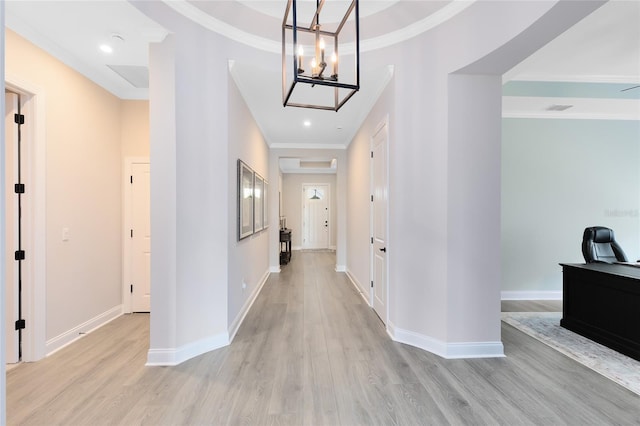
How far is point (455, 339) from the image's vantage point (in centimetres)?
271

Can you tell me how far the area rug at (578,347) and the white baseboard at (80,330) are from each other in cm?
478

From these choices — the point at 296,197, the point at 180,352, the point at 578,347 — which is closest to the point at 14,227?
the point at 180,352

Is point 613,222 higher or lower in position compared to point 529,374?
higher

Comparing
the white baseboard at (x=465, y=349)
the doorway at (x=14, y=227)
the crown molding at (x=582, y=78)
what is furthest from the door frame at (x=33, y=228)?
the crown molding at (x=582, y=78)

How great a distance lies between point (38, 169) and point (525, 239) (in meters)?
6.06

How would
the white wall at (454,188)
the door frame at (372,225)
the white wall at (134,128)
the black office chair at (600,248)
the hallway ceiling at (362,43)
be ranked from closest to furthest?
the hallway ceiling at (362,43) → the white wall at (454,188) → the door frame at (372,225) → the black office chair at (600,248) → the white wall at (134,128)

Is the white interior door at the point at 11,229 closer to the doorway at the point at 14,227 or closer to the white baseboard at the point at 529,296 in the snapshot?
the doorway at the point at 14,227

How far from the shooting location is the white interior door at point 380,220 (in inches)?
134

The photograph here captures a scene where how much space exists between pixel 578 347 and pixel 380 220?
230 centimetres

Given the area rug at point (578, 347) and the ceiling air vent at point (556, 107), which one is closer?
the area rug at point (578, 347)

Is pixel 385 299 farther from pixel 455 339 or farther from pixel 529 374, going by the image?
pixel 529 374

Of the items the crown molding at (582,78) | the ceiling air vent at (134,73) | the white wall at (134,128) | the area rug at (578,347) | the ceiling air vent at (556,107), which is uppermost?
the crown molding at (582,78)

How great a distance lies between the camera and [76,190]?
3.05m

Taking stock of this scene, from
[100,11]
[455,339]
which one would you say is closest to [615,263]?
[455,339]
